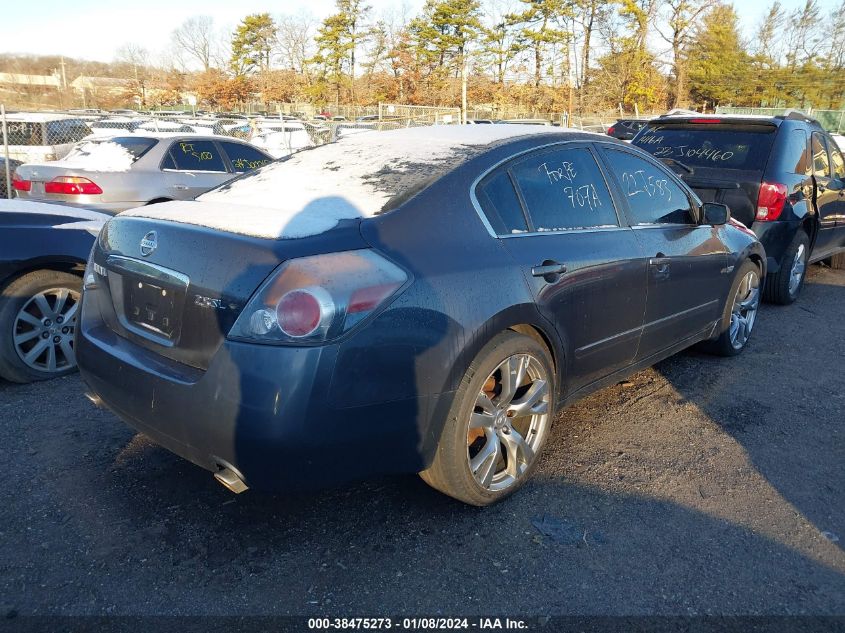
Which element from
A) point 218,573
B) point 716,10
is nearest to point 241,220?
point 218,573

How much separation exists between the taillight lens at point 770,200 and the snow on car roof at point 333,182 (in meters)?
3.45

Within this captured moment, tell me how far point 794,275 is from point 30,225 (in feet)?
21.8

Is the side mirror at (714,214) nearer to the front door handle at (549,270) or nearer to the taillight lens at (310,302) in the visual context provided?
the front door handle at (549,270)

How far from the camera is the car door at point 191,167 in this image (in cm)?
856

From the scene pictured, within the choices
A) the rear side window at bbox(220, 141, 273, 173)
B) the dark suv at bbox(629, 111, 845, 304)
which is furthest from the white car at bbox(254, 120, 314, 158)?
the dark suv at bbox(629, 111, 845, 304)

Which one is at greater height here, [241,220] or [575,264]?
[241,220]

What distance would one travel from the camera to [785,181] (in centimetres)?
633

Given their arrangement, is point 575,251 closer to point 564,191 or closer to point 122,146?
point 564,191

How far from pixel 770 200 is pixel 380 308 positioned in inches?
203

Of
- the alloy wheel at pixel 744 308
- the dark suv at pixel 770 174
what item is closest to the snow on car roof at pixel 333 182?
the alloy wheel at pixel 744 308

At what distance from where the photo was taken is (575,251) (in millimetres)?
3289

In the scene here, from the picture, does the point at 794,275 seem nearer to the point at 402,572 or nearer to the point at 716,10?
the point at 402,572

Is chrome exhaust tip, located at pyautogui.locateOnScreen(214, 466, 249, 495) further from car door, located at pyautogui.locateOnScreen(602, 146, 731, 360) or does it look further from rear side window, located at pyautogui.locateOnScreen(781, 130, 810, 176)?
rear side window, located at pyautogui.locateOnScreen(781, 130, 810, 176)

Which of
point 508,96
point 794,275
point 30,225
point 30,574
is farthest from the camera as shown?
point 508,96
